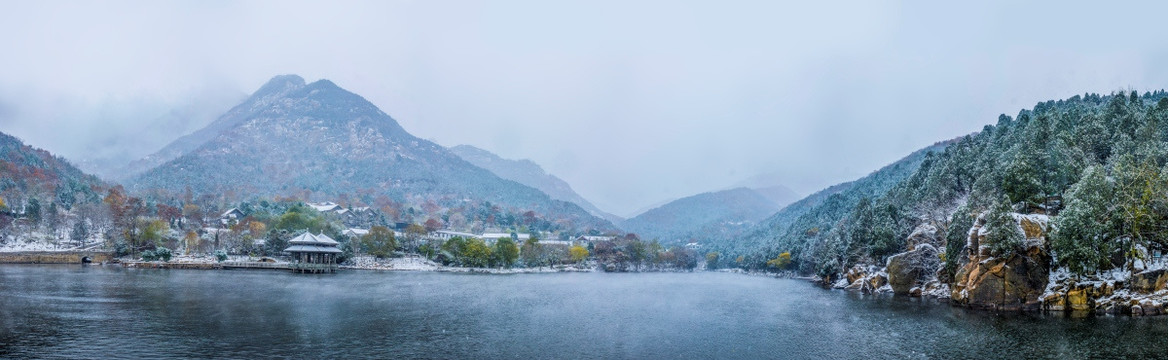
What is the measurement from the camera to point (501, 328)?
38969 mm

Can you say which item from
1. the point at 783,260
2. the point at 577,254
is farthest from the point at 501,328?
the point at 577,254

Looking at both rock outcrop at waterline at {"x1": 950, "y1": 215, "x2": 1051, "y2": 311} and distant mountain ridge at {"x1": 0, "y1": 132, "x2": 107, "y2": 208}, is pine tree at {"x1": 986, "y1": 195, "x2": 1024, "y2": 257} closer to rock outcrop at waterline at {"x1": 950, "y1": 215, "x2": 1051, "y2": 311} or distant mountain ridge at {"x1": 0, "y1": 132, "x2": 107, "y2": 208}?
rock outcrop at waterline at {"x1": 950, "y1": 215, "x2": 1051, "y2": 311}

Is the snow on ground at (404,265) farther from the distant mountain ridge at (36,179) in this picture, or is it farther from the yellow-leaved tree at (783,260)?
the distant mountain ridge at (36,179)

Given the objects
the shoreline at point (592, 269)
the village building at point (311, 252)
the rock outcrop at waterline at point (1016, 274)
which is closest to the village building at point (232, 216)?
the shoreline at point (592, 269)

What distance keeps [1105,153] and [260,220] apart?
148m

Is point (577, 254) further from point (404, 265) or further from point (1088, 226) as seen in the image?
point (1088, 226)

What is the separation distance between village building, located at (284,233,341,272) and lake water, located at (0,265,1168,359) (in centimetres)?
3513

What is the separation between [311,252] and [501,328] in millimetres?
66951

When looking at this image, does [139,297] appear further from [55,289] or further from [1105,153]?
[1105,153]

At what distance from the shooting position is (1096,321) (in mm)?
38531

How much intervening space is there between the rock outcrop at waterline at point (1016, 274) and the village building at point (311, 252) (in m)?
86.7

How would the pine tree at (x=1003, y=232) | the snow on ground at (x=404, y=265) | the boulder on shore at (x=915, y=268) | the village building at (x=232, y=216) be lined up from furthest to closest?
the village building at (x=232, y=216), the snow on ground at (x=404, y=265), the boulder on shore at (x=915, y=268), the pine tree at (x=1003, y=232)

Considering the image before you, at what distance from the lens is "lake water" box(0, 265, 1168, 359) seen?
97.6 feet

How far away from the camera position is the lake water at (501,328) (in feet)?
97.6
